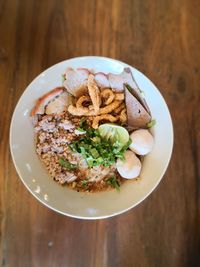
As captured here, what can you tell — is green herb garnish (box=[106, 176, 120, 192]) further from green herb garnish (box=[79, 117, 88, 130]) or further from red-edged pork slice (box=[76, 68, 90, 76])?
red-edged pork slice (box=[76, 68, 90, 76])

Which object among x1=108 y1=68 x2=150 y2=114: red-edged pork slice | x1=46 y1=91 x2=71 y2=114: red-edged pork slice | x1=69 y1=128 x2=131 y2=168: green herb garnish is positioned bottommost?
x1=69 y1=128 x2=131 y2=168: green herb garnish

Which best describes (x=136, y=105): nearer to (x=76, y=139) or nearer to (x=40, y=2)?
(x=76, y=139)

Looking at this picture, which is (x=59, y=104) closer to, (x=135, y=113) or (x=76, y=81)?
(x=76, y=81)

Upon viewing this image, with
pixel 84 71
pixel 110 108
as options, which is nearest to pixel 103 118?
pixel 110 108

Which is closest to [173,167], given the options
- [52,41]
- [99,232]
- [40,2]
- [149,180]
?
[149,180]

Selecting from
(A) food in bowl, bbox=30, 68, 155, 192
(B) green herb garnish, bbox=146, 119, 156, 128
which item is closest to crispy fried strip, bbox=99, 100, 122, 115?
(A) food in bowl, bbox=30, 68, 155, 192

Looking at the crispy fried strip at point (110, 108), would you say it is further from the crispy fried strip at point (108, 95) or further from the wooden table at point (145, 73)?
the wooden table at point (145, 73)
